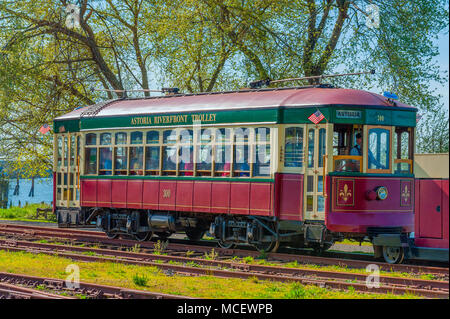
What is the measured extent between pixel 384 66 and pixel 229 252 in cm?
1211

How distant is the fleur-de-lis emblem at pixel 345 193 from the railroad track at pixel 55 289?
5598 millimetres

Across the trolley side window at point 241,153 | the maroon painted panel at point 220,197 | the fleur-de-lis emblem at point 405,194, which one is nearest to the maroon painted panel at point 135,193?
the maroon painted panel at point 220,197

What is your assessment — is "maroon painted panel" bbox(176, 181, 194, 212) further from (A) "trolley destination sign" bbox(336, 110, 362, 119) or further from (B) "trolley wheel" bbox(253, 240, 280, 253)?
(A) "trolley destination sign" bbox(336, 110, 362, 119)

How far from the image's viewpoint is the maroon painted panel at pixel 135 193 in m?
18.8

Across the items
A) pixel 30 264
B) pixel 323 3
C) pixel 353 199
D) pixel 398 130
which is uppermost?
pixel 323 3

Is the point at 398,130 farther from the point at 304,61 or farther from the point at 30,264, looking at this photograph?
the point at 304,61

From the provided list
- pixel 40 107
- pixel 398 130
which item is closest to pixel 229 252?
pixel 398 130

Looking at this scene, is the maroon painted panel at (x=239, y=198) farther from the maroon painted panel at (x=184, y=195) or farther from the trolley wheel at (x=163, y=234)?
the trolley wheel at (x=163, y=234)

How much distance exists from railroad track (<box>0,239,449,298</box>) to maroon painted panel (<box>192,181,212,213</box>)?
1.92 meters

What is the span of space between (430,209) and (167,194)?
6.58 m

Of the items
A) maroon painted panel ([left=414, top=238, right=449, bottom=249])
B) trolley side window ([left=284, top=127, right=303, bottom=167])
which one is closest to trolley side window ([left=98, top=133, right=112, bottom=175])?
trolley side window ([left=284, top=127, right=303, bottom=167])

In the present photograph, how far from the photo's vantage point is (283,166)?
1571 cm

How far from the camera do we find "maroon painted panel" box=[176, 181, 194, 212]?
17.5 metres
